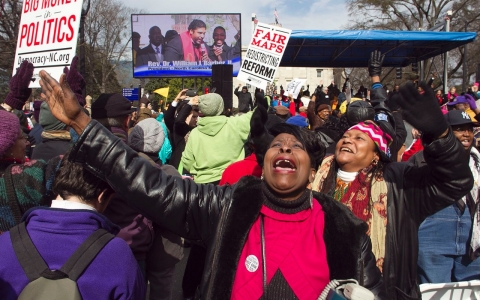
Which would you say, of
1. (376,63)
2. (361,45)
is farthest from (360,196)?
(361,45)

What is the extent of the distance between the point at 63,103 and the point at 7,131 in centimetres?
72

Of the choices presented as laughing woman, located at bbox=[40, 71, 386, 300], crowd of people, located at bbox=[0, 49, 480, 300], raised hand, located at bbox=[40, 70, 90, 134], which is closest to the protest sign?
crowd of people, located at bbox=[0, 49, 480, 300]

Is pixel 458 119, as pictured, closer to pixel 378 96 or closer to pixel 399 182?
pixel 378 96

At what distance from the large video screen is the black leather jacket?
A: 24.4m

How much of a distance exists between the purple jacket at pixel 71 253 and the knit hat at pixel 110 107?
120 centimetres

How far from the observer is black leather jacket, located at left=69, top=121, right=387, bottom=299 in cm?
180

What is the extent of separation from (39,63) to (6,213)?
77.0 inches

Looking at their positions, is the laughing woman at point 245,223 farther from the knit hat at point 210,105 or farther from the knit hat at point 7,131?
the knit hat at point 210,105

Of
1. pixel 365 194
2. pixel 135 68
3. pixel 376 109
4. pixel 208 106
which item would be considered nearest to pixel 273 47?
pixel 208 106

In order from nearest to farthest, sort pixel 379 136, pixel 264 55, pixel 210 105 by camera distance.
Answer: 1. pixel 379 136
2. pixel 210 105
3. pixel 264 55

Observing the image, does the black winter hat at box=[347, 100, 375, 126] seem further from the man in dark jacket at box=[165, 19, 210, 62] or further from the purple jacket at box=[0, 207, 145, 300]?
the man in dark jacket at box=[165, 19, 210, 62]

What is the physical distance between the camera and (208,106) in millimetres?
4668

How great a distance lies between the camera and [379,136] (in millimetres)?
2865

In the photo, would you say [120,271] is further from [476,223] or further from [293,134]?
[476,223]
